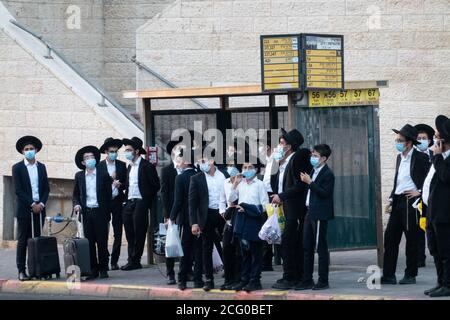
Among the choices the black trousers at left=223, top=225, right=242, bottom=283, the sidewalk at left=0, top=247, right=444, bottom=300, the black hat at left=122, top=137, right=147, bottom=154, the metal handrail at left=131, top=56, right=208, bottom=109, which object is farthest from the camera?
the metal handrail at left=131, top=56, right=208, bottom=109

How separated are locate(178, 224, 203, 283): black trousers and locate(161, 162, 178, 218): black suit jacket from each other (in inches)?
41.8

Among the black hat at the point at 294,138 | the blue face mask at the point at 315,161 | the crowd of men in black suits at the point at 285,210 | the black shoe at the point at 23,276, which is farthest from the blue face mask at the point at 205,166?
the black shoe at the point at 23,276

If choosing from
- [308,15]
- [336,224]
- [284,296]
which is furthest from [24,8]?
[284,296]

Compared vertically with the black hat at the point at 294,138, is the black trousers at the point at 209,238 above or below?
below

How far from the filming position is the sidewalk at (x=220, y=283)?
1644cm

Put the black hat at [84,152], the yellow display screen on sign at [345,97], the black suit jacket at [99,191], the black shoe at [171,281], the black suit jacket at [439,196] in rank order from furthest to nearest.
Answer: the black hat at [84,152] → the black suit jacket at [99,191] → the yellow display screen on sign at [345,97] → the black shoe at [171,281] → the black suit jacket at [439,196]

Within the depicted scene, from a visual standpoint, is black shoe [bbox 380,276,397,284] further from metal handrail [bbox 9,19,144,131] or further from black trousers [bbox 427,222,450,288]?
metal handrail [bbox 9,19,144,131]

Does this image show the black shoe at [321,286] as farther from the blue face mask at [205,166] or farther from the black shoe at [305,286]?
the blue face mask at [205,166]

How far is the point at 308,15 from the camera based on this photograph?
23.4 meters

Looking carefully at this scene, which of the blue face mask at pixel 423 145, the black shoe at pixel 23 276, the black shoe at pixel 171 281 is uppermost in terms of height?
the blue face mask at pixel 423 145

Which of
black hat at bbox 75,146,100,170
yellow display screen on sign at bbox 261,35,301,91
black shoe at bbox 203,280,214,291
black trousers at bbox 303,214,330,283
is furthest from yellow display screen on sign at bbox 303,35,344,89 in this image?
black hat at bbox 75,146,100,170

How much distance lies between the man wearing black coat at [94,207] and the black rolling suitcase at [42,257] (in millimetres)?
539

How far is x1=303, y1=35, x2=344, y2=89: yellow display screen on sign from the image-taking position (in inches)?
720

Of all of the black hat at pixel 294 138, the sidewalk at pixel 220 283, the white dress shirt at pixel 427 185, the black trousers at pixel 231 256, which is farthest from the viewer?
the black hat at pixel 294 138
